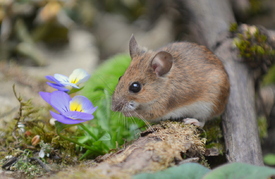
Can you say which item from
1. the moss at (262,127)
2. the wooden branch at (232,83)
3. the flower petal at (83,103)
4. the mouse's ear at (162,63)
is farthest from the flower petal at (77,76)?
the moss at (262,127)

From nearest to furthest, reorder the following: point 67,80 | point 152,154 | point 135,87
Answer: point 152,154, point 67,80, point 135,87

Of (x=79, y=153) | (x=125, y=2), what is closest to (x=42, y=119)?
(x=79, y=153)

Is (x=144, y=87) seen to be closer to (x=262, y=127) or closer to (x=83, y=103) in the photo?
(x=83, y=103)

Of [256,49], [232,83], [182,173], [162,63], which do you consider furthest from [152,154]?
[256,49]

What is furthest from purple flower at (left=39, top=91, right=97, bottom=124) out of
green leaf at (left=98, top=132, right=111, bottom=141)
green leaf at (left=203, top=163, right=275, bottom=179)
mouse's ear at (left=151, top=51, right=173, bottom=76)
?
green leaf at (left=203, top=163, right=275, bottom=179)

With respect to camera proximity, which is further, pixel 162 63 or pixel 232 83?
pixel 232 83

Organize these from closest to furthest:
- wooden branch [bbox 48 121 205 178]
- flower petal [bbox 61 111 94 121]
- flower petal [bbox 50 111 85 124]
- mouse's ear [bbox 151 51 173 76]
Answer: wooden branch [bbox 48 121 205 178] < flower petal [bbox 50 111 85 124] < flower petal [bbox 61 111 94 121] < mouse's ear [bbox 151 51 173 76]

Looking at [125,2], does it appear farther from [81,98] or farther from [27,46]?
[81,98]

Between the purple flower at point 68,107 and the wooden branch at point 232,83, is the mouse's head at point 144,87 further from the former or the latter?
the wooden branch at point 232,83

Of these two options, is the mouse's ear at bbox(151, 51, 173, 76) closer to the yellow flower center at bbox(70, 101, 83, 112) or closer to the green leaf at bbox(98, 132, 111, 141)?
the green leaf at bbox(98, 132, 111, 141)
